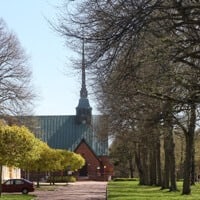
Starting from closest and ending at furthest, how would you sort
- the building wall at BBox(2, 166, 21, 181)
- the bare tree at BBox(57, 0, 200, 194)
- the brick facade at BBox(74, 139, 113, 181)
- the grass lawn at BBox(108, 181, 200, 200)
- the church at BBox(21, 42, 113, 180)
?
1. the bare tree at BBox(57, 0, 200, 194)
2. the grass lawn at BBox(108, 181, 200, 200)
3. the building wall at BBox(2, 166, 21, 181)
4. the brick facade at BBox(74, 139, 113, 181)
5. the church at BBox(21, 42, 113, 180)

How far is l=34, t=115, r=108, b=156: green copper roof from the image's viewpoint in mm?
106956

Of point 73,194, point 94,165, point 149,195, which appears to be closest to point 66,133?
point 94,165

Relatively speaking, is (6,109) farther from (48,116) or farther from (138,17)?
(48,116)

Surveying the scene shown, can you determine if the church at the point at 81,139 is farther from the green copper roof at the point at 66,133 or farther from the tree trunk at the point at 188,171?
the tree trunk at the point at 188,171

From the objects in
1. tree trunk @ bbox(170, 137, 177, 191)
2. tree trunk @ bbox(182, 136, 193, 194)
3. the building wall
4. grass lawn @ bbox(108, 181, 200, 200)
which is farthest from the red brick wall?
tree trunk @ bbox(182, 136, 193, 194)

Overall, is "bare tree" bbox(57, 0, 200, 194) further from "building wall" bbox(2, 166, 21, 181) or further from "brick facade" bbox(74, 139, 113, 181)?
"brick facade" bbox(74, 139, 113, 181)

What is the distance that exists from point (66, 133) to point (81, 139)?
436cm

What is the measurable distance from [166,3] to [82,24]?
117 inches

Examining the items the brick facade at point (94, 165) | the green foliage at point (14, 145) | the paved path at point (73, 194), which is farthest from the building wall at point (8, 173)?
the green foliage at point (14, 145)

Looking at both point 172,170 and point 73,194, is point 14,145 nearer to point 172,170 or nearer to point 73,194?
point 73,194

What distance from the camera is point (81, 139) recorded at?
106750 mm

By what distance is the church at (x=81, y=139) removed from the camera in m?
104

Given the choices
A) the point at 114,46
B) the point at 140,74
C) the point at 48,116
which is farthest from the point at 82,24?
the point at 48,116

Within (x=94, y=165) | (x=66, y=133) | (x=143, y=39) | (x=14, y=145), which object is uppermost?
(x=66, y=133)
